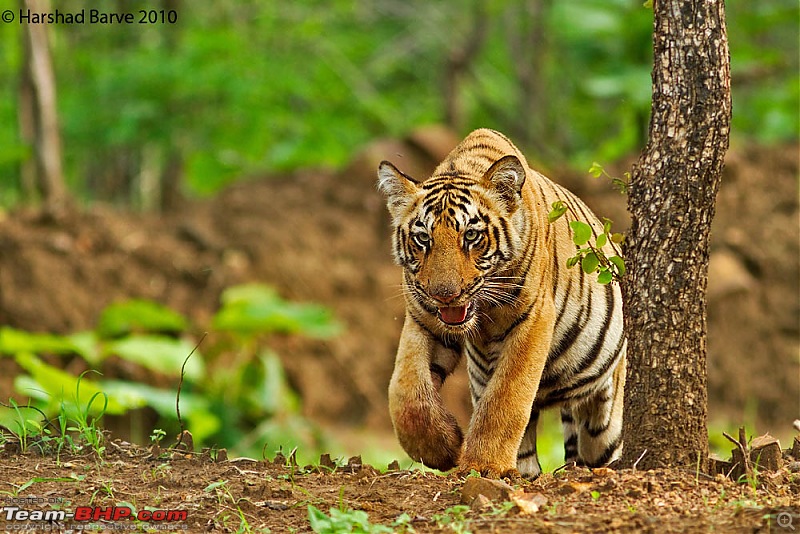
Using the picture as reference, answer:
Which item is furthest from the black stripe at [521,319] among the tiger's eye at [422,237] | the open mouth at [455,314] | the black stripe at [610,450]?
the black stripe at [610,450]

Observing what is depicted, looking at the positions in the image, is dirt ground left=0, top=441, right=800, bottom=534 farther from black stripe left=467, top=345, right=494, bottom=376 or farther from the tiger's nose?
black stripe left=467, top=345, right=494, bottom=376

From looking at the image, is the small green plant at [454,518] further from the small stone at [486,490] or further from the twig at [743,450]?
the twig at [743,450]

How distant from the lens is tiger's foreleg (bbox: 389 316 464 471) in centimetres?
473

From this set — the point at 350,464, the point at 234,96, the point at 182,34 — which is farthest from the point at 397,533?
the point at 182,34

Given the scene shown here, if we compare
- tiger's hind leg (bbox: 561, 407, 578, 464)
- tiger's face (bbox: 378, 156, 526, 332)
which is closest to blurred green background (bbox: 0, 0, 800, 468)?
tiger's hind leg (bbox: 561, 407, 578, 464)

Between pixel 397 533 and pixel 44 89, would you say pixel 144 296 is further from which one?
pixel 397 533

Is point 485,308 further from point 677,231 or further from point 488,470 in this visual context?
point 677,231

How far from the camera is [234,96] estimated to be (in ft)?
45.0

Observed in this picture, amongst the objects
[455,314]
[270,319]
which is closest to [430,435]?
[455,314]

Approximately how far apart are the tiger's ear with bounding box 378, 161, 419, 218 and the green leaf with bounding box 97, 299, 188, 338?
5692 millimetres

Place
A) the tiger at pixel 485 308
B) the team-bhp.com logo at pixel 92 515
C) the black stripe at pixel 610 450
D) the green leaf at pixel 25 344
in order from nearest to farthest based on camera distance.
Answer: the team-bhp.com logo at pixel 92 515 → the tiger at pixel 485 308 → the black stripe at pixel 610 450 → the green leaf at pixel 25 344

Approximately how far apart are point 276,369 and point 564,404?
18.6 ft

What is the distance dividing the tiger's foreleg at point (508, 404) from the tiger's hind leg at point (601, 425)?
3.56ft

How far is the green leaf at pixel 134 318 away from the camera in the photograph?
33.3 ft
